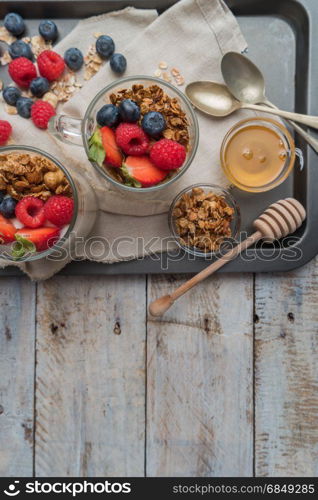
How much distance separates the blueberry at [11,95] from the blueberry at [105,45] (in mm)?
178

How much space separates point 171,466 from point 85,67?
0.84 metres

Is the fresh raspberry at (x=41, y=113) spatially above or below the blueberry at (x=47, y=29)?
below

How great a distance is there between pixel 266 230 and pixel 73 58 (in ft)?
1.64

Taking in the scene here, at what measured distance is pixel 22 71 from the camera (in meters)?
0.94

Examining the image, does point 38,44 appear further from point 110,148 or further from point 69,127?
point 110,148

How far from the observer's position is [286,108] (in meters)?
0.99

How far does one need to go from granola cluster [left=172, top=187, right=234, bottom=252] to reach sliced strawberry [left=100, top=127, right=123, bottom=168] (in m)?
0.18

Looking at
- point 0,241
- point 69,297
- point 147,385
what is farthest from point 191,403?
point 0,241

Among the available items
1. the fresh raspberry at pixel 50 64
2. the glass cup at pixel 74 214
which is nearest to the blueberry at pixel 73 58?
the fresh raspberry at pixel 50 64

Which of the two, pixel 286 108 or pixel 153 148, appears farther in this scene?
pixel 286 108

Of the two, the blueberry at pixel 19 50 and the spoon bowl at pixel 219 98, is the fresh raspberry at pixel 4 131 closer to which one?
the blueberry at pixel 19 50

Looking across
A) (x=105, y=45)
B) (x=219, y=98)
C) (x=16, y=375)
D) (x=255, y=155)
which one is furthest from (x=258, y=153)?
Answer: (x=16, y=375)

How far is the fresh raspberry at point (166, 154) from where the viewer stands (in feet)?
2.64

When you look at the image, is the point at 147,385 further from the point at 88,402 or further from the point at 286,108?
the point at 286,108
